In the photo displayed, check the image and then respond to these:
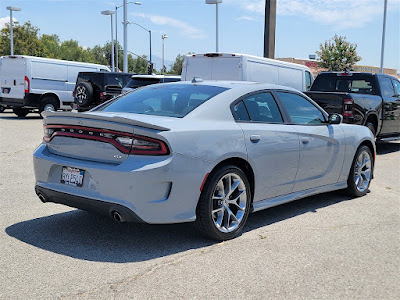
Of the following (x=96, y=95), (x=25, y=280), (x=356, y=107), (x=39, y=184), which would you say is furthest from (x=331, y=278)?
(x=96, y=95)

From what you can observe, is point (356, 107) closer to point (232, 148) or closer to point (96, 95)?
point (232, 148)

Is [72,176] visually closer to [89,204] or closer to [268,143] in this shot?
[89,204]

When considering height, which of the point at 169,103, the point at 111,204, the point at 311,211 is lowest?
the point at 311,211

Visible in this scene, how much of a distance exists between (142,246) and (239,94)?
1.85m

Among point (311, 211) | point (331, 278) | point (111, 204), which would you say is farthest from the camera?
point (311, 211)

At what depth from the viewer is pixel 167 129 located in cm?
446

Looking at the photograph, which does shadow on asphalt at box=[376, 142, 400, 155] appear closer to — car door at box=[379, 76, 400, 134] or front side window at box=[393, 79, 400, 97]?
car door at box=[379, 76, 400, 134]

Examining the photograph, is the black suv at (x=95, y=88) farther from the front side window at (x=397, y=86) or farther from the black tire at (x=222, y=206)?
the black tire at (x=222, y=206)

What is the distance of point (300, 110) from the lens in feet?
20.5

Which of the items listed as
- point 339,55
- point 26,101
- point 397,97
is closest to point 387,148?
point 397,97

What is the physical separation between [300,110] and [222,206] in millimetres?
1908

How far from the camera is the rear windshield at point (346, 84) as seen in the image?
12609 millimetres

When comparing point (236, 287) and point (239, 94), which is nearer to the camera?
point (236, 287)

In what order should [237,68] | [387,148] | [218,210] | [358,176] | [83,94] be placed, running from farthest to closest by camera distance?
1. [83,94]
2. [387,148]
3. [237,68]
4. [358,176]
5. [218,210]
